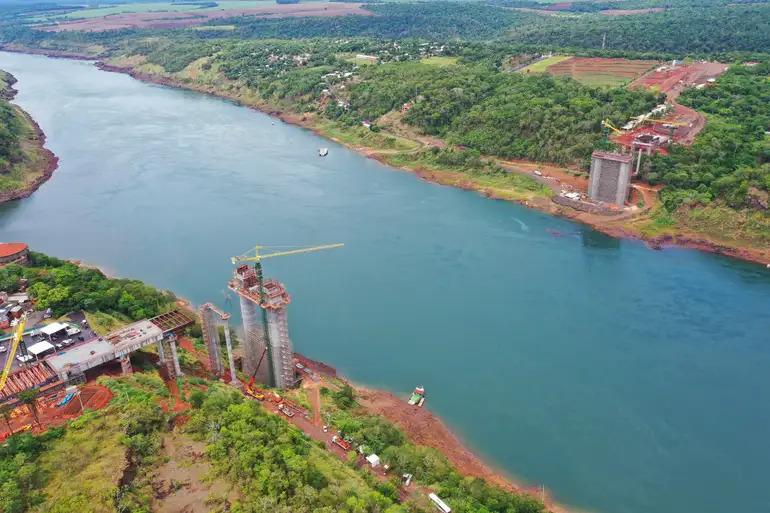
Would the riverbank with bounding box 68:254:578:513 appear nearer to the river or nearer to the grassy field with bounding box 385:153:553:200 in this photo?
the river

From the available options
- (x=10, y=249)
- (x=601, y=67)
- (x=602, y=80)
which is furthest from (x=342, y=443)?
(x=601, y=67)

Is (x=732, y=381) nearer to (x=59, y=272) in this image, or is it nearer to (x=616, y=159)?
(x=616, y=159)

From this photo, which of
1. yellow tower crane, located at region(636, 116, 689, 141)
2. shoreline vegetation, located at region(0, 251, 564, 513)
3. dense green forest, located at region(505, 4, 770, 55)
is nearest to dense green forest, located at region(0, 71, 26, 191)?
shoreline vegetation, located at region(0, 251, 564, 513)

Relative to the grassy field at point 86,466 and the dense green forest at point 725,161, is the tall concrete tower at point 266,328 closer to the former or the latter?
the grassy field at point 86,466

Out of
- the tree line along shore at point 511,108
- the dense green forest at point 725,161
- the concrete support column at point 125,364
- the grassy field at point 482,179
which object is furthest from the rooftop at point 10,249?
the dense green forest at point 725,161

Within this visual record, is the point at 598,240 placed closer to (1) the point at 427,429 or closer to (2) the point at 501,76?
(1) the point at 427,429

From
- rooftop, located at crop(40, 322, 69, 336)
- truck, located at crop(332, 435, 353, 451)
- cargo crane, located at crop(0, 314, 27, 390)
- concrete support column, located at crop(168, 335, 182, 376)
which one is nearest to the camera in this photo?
A: truck, located at crop(332, 435, 353, 451)
